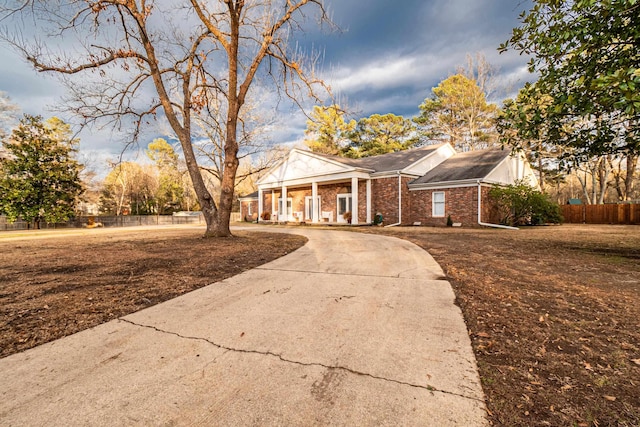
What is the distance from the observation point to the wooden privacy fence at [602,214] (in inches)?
727

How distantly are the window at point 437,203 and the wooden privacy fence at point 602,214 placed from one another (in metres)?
11.9

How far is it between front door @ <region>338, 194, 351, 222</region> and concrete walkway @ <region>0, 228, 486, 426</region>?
1626cm

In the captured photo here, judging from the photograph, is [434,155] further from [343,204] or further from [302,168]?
[302,168]

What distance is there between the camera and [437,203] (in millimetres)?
17219

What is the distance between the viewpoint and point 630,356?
220 cm

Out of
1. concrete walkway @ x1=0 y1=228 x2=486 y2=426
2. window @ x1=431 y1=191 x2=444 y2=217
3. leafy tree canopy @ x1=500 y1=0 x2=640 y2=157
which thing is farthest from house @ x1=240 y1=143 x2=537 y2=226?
concrete walkway @ x1=0 y1=228 x2=486 y2=426

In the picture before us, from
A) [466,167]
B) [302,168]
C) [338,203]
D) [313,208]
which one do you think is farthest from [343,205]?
[466,167]

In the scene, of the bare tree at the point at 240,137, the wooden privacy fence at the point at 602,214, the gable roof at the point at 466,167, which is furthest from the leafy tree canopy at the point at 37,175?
the wooden privacy fence at the point at 602,214

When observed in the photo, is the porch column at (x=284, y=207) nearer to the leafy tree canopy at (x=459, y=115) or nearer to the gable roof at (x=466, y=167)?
the gable roof at (x=466, y=167)

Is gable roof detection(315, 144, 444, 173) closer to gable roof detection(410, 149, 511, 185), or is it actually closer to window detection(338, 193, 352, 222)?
gable roof detection(410, 149, 511, 185)

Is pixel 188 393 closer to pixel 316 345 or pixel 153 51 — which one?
pixel 316 345

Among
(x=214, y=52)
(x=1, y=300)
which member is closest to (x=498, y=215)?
(x=214, y=52)

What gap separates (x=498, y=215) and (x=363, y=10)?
13.5m

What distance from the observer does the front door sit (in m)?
19.9
